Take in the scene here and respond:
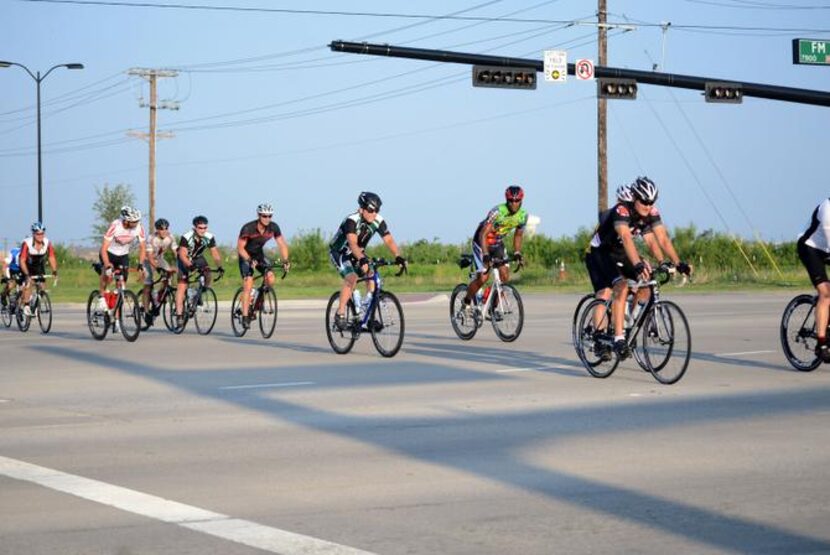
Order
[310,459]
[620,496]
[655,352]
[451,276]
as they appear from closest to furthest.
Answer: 1. [620,496]
2. [310,459]
3. [655,352]
4. [451,276]

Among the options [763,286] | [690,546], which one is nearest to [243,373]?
[690,546]

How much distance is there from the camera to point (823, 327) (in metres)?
15.0

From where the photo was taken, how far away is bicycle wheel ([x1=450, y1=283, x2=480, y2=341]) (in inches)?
821

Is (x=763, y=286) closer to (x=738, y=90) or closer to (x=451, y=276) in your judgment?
(x=738, y=90)

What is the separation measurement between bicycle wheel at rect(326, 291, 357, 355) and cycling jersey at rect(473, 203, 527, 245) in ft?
8.73

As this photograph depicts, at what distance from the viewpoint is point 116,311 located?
22094 mm

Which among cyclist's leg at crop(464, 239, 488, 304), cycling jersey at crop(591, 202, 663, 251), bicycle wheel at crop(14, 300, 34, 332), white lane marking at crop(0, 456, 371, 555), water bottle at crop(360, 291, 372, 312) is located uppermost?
cycling jersey at crop(591, 202, 663, 251)

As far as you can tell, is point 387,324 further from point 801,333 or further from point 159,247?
point 159,247

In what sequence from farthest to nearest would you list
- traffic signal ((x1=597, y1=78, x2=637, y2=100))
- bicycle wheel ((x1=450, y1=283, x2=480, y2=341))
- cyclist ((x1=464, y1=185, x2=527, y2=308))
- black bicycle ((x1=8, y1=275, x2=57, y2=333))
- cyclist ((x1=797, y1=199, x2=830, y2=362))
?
1. traffic signal ((x1=597, y1=78, x2=637, y2=100))
2. black bicycle ((x1=8, y1=275, x2=57, y2=333))
3. bicycle wheel ((x1=450, y1=283, x2=480, y2=341))
4. cyclist ((x1=464, y1=185, x2=527, y2=308))
5. cyclist ((x1=797, y1=199, x2=830, y2=362))

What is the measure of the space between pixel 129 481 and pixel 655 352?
22.8 ft

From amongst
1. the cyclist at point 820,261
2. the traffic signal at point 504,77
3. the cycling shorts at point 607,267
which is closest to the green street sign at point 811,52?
the traffic signal at point 504,77

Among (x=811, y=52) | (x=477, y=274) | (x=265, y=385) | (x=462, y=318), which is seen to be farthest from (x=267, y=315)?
(x=811, y=52)

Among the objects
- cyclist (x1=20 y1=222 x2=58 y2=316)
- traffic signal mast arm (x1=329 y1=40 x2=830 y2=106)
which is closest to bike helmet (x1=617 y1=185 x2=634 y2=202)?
cyclist (x1=20 y1=222 x2=58 y2=316)

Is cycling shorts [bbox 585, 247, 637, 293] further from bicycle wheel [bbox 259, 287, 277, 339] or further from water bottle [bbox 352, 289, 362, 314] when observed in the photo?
bicycle wheel [bbox 259, 287, 277, 339]
